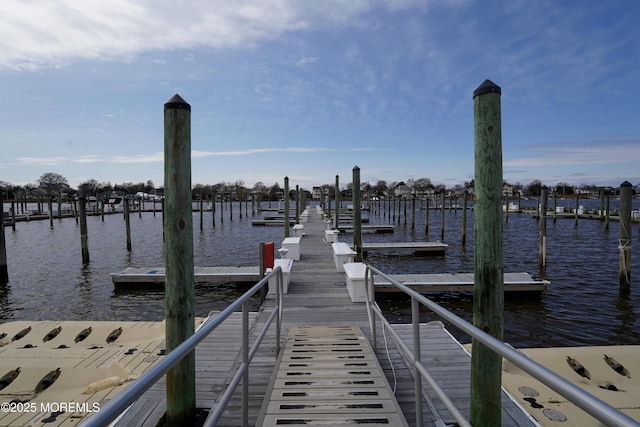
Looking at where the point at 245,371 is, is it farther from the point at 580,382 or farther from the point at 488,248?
the point at 580,382

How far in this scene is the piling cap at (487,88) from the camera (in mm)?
2875

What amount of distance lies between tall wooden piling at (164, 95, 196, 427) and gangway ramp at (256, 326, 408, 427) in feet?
2.63

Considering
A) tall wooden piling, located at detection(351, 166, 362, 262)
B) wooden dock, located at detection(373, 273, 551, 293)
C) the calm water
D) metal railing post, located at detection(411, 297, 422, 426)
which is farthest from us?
tall wooden piling, located at detection(351, 166, 362, 262)

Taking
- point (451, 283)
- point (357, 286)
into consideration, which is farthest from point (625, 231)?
point (357, 286)

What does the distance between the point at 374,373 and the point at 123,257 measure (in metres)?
20.5

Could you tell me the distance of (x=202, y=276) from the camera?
12.3 metres

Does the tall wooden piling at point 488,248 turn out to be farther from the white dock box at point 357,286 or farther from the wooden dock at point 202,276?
the wooden dock at point 202,276

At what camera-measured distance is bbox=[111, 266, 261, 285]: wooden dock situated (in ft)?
40.0

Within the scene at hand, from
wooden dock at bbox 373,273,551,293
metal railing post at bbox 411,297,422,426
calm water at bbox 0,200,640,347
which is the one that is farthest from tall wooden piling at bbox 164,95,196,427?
wooden dock at bbox 373,273,551,293

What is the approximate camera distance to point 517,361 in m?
1.43

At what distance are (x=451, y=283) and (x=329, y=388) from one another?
316 inches

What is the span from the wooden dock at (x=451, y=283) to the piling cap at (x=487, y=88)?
25.2 feet

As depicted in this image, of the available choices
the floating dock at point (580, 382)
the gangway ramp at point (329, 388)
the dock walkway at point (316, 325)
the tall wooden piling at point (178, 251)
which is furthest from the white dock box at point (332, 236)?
the tall wooden piling at point (178, 251)

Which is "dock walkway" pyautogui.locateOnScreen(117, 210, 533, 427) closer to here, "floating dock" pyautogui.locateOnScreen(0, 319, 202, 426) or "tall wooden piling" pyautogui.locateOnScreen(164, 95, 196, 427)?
"tall wooden piling" pyautogui.locateOnScreen(164, 95, 196, 427)
